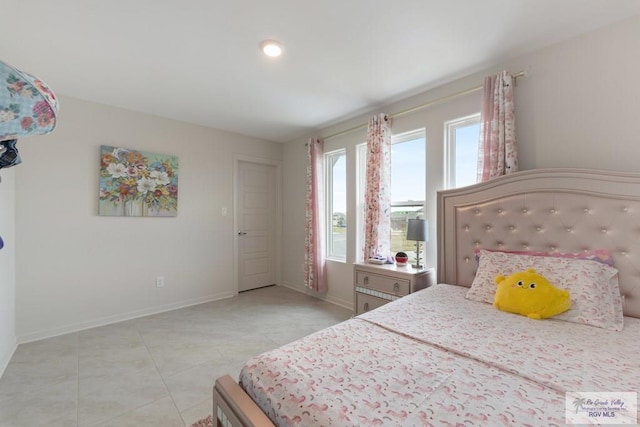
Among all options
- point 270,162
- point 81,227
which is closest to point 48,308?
point 81,227

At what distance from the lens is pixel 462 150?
104 inches

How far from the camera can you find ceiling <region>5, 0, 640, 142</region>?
1695mm

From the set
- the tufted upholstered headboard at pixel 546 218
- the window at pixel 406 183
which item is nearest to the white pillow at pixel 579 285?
the tufted upholstered headboard at pixel 546 218

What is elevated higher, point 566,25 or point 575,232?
point 566,25

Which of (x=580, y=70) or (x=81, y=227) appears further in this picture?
(x=81, y=227)

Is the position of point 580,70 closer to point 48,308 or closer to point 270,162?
point 270,162

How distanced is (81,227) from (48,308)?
2.74 feet

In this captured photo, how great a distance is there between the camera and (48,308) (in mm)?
2773

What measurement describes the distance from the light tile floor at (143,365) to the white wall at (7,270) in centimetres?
14

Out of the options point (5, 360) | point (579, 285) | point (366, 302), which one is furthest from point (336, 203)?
point (5, 360)

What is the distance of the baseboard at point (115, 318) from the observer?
8.80 ft

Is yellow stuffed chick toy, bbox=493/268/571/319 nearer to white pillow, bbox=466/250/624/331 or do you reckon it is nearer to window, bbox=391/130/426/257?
white pillow, bbox=466/250/624/331

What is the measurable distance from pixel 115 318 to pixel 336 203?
2.98m

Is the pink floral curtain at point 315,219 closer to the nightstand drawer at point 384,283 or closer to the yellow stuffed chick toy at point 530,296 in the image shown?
the nightstand drawer at point 384,283
